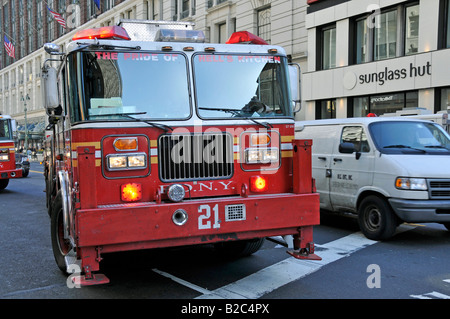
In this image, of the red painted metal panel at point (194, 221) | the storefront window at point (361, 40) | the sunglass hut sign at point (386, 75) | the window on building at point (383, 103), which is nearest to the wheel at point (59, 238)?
the red painted metal panel at point (194, 221)

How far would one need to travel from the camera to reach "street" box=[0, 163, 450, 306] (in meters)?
5.09

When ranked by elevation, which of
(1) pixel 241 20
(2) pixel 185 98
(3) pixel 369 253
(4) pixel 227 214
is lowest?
(3) pixel 369 253

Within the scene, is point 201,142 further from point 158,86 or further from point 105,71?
point 105,71

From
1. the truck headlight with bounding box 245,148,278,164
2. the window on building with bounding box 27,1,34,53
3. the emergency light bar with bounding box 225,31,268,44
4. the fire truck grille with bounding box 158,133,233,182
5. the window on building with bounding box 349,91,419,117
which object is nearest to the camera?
the fire truck grille with bounding box 158,133,233,182

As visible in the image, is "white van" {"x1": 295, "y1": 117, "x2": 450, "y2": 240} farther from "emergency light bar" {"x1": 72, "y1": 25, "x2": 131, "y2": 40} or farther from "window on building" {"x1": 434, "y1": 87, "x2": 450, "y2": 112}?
"window on building" {"x1": 434, "y1": 87, "x2": 450, "y2": 112}

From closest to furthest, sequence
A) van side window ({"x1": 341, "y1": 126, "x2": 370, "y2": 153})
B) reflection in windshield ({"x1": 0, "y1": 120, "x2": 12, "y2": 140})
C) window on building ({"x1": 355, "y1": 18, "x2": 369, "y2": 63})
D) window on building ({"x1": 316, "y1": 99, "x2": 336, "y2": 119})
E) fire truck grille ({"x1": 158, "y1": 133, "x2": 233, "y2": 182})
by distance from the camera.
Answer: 1. fire truck grille ({"x1": 158, "y1": 133, "x2": 233, "y2": 182})
2. van side window ({"x1": 341, "y1": 126, "x2": 370, "y2": 153})
3. reflection in windshield ({"x1": 0, "y1": 120, "x2": 12, "y2": 140})
4. window on building ({"x1": 355, "y1": 18, "x2": 369, "y2": 63})
5. window on building ({"x1": 316, "y1": 99, "x2": 336, "y2": 119})

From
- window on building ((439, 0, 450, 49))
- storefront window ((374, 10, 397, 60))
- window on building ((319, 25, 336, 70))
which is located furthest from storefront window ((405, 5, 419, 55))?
window on building ((319, 25, 336, 70))

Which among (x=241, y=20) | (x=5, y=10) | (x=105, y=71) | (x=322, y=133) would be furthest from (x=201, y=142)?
(x=5, y=10)

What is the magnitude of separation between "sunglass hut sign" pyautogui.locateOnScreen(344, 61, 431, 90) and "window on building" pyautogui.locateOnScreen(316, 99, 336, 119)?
1441 mm

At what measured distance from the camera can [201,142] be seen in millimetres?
5164

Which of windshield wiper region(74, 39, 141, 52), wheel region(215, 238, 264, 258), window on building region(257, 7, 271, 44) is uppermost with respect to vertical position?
window on building region(257, 7, 271, 44)

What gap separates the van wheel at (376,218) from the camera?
24.2ft

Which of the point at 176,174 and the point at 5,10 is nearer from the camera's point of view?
the point at 176,174
